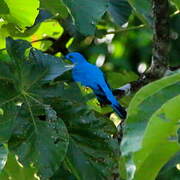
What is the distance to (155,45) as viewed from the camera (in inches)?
79.7

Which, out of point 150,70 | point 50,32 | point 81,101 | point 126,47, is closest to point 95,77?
point 50,32

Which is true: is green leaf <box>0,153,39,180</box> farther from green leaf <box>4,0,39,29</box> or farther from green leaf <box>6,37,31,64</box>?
green leaf <box>4,0,39,29</box>

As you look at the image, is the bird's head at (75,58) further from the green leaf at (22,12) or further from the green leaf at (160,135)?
the green leaf at (160,135)

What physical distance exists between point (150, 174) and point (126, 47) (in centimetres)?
451

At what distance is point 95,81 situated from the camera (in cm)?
251

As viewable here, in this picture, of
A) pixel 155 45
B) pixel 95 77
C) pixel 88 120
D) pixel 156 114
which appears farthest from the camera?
pixel 95 77

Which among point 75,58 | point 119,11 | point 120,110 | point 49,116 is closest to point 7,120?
point 49,116

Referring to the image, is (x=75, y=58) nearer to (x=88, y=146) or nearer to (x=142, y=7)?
(x=142, y=7)

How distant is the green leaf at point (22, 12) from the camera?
1.69 m

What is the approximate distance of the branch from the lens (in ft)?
6.34

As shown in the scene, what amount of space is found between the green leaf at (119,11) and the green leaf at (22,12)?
0.65 metres

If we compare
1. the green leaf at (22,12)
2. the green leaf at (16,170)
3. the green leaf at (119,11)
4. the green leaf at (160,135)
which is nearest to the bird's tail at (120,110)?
the green leaf at (119,11)

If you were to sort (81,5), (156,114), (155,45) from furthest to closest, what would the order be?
(155,45) < (81,5) < (156,114)

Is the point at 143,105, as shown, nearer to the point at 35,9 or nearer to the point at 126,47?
the point at 35,9
